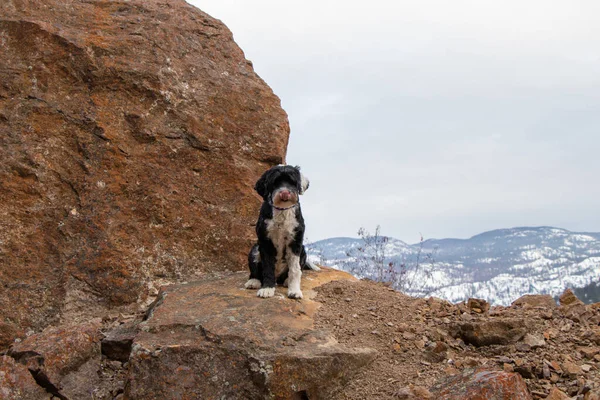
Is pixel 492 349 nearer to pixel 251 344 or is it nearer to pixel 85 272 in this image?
pixel 251 344

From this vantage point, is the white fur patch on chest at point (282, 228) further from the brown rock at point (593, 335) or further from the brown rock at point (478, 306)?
the brown rock at point (593, 335)

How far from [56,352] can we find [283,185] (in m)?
2.81

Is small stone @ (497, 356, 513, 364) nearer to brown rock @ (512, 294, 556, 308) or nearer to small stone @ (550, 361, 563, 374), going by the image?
small stone @ (550, 361, 563, 374)

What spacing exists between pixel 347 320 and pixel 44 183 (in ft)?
14.2

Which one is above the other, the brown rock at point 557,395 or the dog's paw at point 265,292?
the dog's paw at point 265,292

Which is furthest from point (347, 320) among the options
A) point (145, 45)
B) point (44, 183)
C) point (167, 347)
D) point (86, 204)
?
point (145, 45)

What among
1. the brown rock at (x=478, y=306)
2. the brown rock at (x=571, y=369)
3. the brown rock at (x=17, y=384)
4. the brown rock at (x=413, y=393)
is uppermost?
the brown rock at (x=478, y=306)

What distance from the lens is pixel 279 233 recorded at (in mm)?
5562

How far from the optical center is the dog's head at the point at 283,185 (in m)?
5.10

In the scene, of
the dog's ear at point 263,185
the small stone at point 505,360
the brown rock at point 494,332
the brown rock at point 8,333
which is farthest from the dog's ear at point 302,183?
the brown rock at point 8,333

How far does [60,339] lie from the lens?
185 inches

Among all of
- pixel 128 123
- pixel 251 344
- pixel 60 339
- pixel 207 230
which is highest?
pixel 128 123

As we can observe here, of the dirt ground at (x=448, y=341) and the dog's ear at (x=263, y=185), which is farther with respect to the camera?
the dog's ear at (x=263, y=185)

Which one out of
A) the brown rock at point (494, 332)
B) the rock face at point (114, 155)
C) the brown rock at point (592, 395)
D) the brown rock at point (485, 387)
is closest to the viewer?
the brown rock at point (592, 395)
